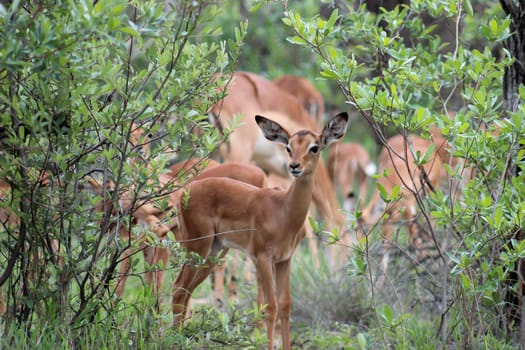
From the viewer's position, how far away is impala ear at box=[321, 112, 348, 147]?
501 cm

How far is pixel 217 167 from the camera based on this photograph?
5.98 metres

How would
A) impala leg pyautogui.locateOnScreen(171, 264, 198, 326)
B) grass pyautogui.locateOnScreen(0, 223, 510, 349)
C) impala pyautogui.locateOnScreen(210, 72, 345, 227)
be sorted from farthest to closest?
1. impala pyautogui.locateOnScreen(210, 72, 345, 227)
2. impala leg pyautogui.locateOnScreen(171, 264, 198, 326)
3. grass pyautogui.locateOnScreen(0, 223, 510, 349)

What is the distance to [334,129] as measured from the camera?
16.6 ft

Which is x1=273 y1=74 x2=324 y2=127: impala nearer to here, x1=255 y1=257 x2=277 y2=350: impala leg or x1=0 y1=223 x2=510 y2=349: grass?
x1=0 y1=223 x2=510 y2=349: grass

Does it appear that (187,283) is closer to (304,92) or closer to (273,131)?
(273,131)

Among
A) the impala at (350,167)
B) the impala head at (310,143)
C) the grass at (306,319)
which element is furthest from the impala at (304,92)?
the impala head at (310,143)

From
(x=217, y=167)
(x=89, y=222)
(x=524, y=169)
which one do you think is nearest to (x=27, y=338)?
(x=89, y=222)

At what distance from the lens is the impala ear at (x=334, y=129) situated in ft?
16.4

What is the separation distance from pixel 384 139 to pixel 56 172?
5.18 ft

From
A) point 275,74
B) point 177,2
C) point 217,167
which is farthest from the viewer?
point 275,74

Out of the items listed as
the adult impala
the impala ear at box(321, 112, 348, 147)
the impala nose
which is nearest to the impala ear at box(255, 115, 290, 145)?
the adult impala

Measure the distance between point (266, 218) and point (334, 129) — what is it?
2.09ft

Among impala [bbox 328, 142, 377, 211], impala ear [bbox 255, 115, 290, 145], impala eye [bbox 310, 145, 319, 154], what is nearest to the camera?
impala eye [bbox 310, 145, 319, 154]

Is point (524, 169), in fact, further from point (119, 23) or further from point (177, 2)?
point (119, 23)
